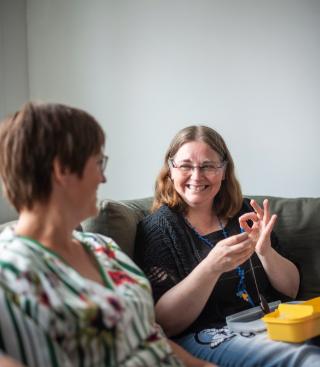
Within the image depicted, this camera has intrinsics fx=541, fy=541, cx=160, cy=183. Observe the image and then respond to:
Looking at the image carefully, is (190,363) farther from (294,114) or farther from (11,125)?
(294,114)

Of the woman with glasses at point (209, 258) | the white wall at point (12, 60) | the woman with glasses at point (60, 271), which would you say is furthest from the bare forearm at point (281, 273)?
the white wall at point (12, 60)

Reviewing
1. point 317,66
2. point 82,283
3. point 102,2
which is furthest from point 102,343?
point 102,2

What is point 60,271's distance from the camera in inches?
40.9

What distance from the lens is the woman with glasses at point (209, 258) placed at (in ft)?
4.96

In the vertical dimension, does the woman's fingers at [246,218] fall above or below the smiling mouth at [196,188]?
below

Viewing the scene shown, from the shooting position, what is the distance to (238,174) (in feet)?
7.93

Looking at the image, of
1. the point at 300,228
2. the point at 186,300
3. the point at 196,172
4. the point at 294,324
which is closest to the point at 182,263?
the point at 186,300

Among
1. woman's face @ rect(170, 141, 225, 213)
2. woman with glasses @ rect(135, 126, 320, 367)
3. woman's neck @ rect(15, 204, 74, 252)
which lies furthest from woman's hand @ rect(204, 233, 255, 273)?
woman's neck @ rect(15, 204, 74, 252)

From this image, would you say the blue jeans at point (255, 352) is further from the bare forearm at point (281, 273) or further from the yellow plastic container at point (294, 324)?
the bare forearm at point (281, 273)

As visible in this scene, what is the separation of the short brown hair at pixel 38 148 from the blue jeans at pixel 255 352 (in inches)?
27.9

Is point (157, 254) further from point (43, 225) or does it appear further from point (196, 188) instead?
point (43, 225)

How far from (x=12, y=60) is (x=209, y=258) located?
1417 millimetres

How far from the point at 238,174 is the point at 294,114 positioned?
0.35m

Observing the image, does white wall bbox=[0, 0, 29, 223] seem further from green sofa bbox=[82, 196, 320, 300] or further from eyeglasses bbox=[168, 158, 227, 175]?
eyeglasses bbox=[168, 158, 227, 175]
